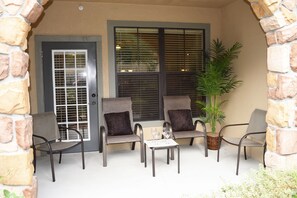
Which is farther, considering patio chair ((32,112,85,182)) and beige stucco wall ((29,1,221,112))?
beige stucco wall ((29,1,221,112))

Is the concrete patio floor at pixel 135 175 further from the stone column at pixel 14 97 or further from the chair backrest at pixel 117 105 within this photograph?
the stone column at pixel 14 97

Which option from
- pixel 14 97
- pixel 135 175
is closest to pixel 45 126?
pixel 135 175

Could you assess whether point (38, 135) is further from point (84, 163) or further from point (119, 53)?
point (119, 53)

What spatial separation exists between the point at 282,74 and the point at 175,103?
2.44 m

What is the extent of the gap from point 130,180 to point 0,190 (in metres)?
1.67

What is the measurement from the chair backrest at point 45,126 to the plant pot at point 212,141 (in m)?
2.71

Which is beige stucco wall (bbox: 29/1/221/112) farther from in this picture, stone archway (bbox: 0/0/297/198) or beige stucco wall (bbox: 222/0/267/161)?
stone archway (bbox: 0/0/297/198)

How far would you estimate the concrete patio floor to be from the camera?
11.0 ft

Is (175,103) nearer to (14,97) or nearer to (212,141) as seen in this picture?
(212,141)

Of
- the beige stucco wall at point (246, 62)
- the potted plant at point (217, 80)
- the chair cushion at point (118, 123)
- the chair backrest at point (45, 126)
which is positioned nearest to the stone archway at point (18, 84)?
the beige stucco wall at point (246, 62)

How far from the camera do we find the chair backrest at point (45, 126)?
A: 13.7 feet

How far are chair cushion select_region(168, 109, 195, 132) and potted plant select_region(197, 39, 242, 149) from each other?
402mm

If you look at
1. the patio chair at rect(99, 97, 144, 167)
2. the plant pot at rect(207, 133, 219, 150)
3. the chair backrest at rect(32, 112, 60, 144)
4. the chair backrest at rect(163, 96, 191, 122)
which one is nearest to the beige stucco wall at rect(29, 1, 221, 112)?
the patio chair at rect(99, 97, 144, 167)

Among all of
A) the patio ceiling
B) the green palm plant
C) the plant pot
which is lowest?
the plant pot
